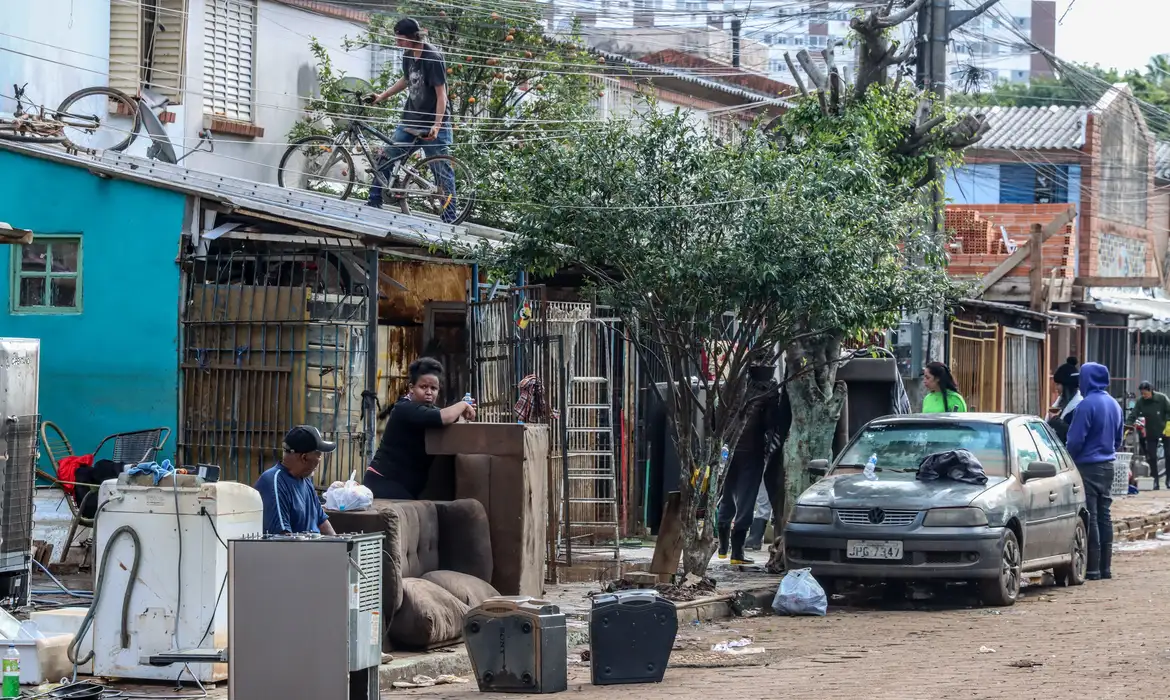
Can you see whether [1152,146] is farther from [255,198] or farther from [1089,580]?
[255,198]

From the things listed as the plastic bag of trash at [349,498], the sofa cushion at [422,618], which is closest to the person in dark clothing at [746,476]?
the sofa cushion at [422,618]

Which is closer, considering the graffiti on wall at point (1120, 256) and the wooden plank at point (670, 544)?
the wooden plank at point (670, 544)

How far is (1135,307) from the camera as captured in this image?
106 feet

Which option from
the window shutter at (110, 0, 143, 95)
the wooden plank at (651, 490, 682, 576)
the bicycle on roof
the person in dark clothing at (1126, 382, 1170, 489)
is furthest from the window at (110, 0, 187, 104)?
the person in dark clothing at (1126, 382, 1170, 489)

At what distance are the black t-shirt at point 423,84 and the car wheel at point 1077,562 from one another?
26.6 ft

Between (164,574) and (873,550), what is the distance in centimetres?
606

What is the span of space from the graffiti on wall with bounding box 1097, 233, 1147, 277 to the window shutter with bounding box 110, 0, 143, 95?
20.2 meters

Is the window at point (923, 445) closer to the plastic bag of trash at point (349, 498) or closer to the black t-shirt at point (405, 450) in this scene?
the black t-shirt at point (405, 450)

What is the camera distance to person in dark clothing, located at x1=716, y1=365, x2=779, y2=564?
48.6 ft

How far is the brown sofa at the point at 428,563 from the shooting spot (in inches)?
373

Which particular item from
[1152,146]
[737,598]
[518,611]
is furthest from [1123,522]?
[1152,146]

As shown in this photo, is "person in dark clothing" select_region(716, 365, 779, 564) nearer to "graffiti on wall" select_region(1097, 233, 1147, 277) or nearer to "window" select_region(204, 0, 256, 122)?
"window" select_region(204, 0, 256, 122)

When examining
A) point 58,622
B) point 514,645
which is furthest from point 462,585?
point 58,622

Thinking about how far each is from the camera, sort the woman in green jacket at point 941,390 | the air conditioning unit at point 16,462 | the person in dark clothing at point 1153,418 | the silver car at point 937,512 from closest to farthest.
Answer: the air conditioning unit at point 16,462 → the silver car at point 937,512 → the woman in green jacket at point 941,390 → the person in dark clothing at point 1153,418
